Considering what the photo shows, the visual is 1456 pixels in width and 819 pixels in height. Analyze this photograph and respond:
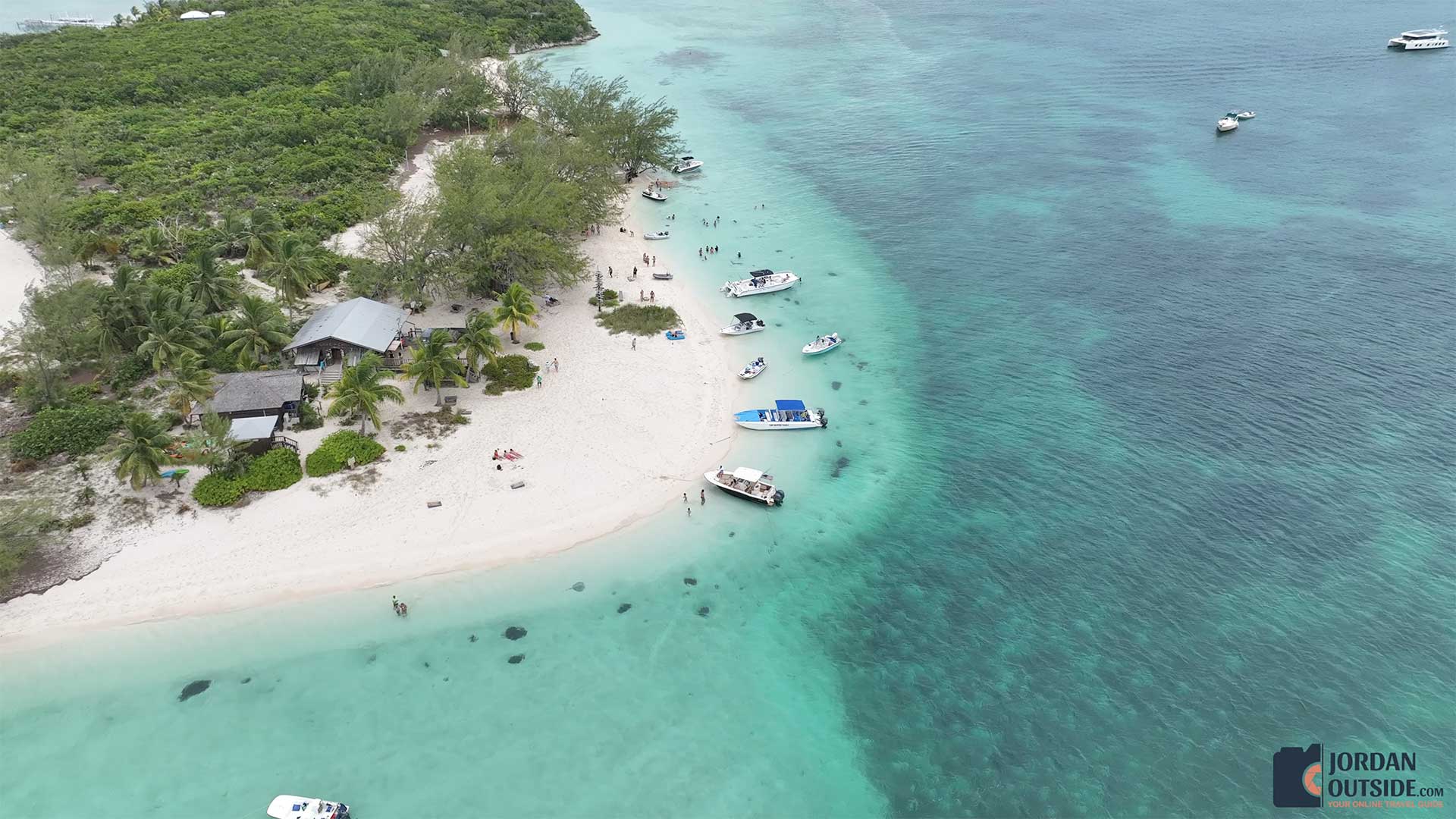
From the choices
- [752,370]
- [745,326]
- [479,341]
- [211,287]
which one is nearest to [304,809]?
[479,341]

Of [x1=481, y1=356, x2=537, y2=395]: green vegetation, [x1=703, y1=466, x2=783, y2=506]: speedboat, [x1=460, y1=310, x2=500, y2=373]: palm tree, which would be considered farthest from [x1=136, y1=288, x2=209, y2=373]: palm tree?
[x1=703, y1=466, x2=783, y2=506]: speedboat

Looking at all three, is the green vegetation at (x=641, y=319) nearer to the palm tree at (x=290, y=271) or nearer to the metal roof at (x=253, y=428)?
the palm tree at (x=290, y=271)

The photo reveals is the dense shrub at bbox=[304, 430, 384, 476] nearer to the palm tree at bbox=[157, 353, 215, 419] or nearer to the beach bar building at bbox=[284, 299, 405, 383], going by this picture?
the beach bar building at bbox=[284, 299, 405, 383]

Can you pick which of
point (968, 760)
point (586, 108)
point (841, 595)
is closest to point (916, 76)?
point (586, 108)

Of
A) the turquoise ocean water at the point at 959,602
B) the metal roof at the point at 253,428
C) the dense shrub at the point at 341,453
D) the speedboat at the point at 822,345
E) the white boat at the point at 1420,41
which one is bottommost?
the turquoise ocean water at the point at 959,602

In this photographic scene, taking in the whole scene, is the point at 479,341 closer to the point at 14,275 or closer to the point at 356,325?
the point at 356,325

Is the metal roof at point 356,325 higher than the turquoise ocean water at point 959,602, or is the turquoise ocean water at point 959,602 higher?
the metal roof at point 356,325

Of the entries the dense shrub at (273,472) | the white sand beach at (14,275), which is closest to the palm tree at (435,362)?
the dense shrub at (273,472)
